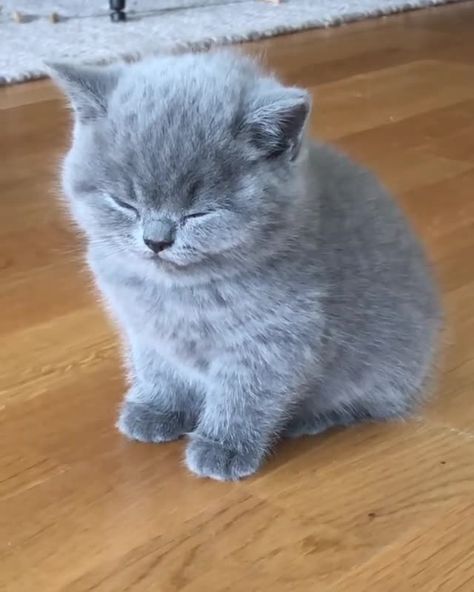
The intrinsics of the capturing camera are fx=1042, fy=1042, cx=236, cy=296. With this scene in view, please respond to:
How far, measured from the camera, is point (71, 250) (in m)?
1.53

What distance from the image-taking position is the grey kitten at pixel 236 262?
91 centimetres

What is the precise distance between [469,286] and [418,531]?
1.80 ft

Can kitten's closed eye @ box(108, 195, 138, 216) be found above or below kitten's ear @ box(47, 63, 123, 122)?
below

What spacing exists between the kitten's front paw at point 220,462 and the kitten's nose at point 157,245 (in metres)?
0.23

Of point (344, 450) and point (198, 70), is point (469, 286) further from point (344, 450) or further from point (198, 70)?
point (198, 70)

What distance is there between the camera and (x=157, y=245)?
0.91 meters

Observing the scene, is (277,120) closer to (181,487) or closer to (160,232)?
(160,232)

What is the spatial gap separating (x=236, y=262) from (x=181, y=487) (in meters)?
0.23

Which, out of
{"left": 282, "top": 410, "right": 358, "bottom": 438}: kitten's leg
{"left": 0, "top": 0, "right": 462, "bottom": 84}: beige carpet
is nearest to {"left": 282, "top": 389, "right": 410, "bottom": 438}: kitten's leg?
{"left": 282, "top": 410, "right": 358, "bottom": 438}: kitten's leg

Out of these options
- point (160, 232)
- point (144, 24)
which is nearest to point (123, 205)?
point (160, 232)

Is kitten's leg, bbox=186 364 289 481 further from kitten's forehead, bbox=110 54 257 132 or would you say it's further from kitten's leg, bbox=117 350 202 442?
kitten's forehead, bbox=110 54 257 132

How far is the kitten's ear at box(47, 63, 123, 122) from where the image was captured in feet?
3.11

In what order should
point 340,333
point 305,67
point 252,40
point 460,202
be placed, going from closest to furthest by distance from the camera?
point 340,333, point 460,202, point 305,67, point 252,40

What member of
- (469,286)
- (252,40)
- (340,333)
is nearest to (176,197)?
(340,333)
